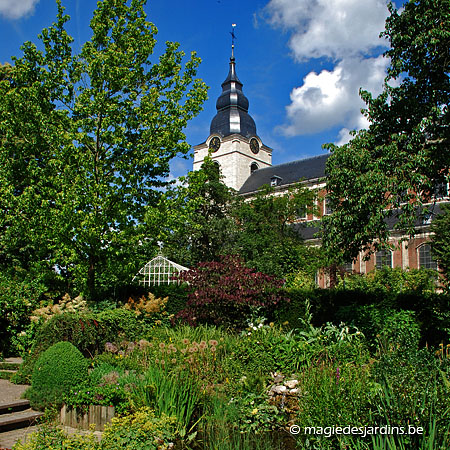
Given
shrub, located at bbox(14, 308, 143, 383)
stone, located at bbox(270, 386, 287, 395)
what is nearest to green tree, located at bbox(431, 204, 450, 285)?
shrub, located at bbox(14, 308, 143, 383)

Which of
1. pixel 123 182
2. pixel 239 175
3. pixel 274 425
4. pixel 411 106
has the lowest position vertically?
pixel 274 425

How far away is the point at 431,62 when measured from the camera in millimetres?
9641

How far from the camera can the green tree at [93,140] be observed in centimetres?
1123

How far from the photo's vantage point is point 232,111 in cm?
5828

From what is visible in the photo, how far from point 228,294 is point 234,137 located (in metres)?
47.5

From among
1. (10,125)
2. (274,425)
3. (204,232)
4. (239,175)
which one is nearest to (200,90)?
(10,125)

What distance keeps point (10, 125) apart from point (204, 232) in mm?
19724

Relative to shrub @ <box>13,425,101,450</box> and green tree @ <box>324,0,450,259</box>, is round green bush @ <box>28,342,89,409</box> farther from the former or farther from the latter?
green tree @ <box>324,0,450,259</box>

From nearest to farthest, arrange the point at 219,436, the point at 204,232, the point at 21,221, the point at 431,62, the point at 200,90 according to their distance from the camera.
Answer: the point at 219,436, the point at 431,62, the point at 21,221, the point at 200,90, the point at 204,232

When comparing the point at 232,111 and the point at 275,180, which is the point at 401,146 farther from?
the point at 232,111

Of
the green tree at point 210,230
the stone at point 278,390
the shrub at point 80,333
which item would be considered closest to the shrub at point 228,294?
the shrub at point 80,333

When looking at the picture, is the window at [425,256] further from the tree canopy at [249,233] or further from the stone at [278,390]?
the stone at [278,390]

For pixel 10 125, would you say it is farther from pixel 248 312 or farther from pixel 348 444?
pixel 348 444

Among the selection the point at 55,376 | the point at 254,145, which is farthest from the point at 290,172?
the point at 55,376
